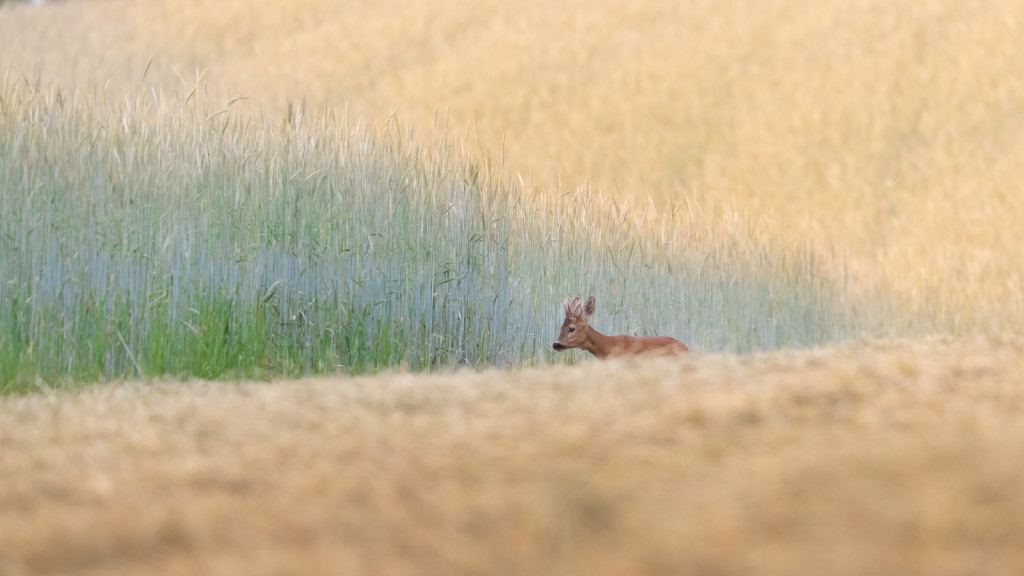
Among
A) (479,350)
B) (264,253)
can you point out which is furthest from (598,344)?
(264,253)

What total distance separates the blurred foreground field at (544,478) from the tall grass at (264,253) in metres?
1.84

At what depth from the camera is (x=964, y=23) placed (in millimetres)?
17906

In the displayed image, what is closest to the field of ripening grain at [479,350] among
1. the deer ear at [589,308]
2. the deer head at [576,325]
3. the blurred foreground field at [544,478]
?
the blurred foreground field at [544,478]

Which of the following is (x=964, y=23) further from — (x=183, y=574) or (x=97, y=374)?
(x=183, y=574)

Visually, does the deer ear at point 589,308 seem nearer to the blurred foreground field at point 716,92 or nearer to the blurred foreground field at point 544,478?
the blurred foreground field at point 544,478

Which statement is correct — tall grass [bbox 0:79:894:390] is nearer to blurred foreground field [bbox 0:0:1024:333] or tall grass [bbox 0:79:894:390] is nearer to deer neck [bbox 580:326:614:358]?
deer neck [bbox 580:326:614:358]

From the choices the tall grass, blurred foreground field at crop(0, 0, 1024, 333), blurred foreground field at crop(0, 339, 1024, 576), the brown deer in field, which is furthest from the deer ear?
blurred foreground field at crop(0, 0, 1024, 333)

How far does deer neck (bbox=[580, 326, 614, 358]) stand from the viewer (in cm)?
598

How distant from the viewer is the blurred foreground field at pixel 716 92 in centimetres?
1175

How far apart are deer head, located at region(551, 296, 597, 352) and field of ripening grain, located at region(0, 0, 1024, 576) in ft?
0.97

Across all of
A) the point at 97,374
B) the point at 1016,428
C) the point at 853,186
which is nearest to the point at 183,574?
the point at 1016,428

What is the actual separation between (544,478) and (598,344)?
3888mm

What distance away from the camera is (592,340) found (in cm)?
598

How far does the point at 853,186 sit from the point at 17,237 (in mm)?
10770
